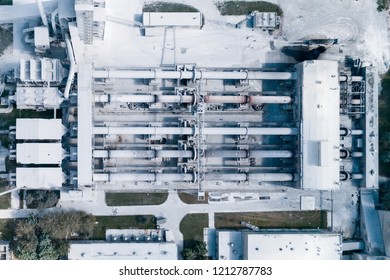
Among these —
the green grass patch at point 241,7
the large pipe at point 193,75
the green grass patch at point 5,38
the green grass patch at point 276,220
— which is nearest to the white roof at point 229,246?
the green grass patch at point 276,220

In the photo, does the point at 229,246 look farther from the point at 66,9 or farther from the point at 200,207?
the point at 66,9

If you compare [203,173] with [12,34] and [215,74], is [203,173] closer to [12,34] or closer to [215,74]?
[215,74]

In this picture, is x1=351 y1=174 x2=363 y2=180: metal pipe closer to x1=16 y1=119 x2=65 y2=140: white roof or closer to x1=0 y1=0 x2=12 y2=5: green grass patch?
x1=16 y1=119 x2=65 y2=140: white roof

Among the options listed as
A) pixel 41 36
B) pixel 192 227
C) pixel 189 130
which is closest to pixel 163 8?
pixel 41 36

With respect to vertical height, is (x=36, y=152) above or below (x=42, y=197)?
above

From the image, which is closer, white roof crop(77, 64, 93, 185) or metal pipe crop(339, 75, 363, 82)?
white roof crop(77, 64, 93, 185)

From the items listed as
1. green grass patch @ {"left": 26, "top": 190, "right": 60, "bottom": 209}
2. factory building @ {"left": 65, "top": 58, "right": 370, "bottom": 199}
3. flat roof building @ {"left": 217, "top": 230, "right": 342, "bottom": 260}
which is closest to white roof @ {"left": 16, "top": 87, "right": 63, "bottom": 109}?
factory building @ {"left": 65, "top": 58, "right": 370, "bottom": 199}
